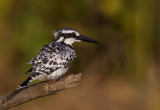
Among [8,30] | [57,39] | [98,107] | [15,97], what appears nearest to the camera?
[15,97]

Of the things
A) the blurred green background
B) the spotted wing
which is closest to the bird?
the spotted wing

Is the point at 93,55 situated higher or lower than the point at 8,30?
lower

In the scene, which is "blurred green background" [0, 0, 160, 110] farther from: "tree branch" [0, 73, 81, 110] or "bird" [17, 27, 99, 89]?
"tree branch" [0, 73, 81, 110]

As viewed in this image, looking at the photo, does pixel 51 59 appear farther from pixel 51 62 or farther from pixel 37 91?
pixel 37 91

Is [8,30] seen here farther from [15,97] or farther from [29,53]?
[15,97]

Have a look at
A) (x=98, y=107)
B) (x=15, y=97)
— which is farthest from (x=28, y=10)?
(x=15, y=97)

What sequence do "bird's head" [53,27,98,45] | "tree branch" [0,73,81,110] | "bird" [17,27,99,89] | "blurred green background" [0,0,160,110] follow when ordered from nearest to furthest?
"tree branch" [0,73,81,110]
"bird" [17,27,99,89]
"bird's head" [53,27,98,45]
"blurred green background" [0,0,160,110]

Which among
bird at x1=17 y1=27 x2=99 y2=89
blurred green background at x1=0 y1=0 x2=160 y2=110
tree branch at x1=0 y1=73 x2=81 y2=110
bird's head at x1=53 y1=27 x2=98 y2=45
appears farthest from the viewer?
blurred green background at x1=0 y1=0 x2=160 y2=110

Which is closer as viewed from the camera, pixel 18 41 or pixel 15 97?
pixel 15 97
